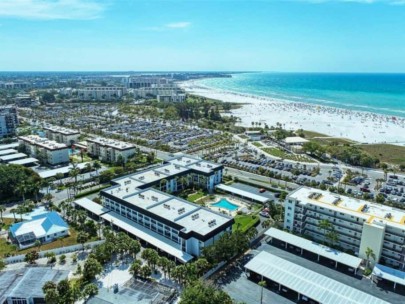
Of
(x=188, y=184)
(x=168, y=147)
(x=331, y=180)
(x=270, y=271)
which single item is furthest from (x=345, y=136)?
(x=270, y=271)

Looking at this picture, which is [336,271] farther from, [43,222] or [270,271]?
[43,222]

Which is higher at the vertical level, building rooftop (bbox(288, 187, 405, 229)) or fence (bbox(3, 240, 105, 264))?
building rooftop (bbox(288, 187, 405, 229))

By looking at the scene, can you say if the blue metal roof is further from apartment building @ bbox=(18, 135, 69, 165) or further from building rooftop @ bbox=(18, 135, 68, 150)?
building rooftop @ bbox=(18, 135, 68, 150)

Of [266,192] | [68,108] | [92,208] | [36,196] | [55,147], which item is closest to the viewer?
[92,208]

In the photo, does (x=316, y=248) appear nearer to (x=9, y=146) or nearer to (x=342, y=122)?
(x=9, y=146)

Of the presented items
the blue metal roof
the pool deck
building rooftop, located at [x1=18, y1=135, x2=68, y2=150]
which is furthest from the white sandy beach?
the blue metal roof

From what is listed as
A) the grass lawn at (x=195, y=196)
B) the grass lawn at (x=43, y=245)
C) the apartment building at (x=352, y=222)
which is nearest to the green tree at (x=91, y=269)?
the grass lawn at (x=43, y=245)
